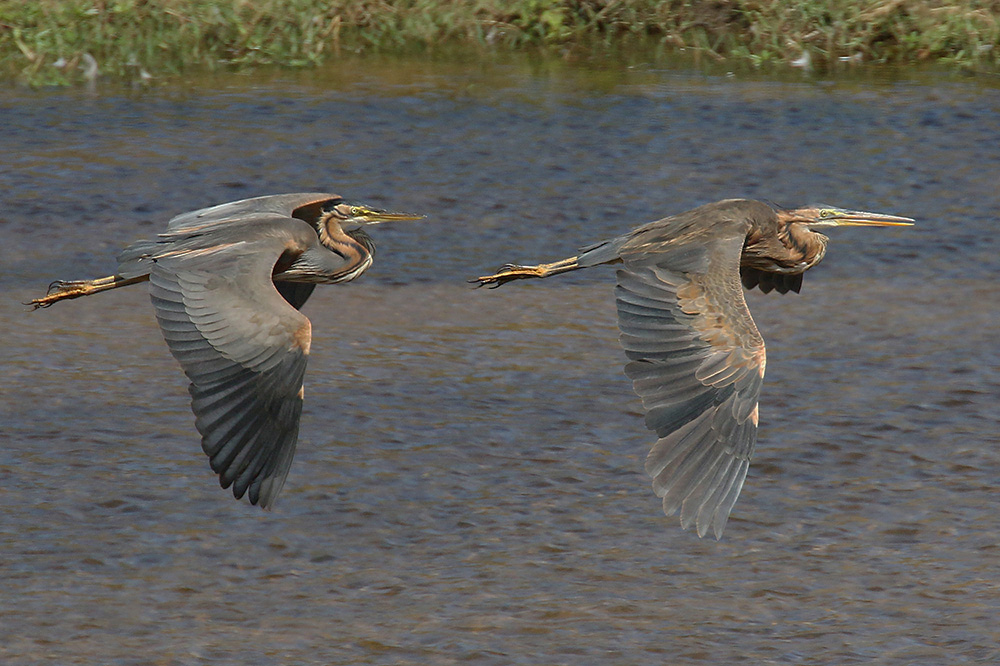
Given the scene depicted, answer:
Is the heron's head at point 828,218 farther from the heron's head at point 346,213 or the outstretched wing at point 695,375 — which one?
the heron's head at point 346,213

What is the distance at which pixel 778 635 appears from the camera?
574 cm

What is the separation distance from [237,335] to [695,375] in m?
1.45

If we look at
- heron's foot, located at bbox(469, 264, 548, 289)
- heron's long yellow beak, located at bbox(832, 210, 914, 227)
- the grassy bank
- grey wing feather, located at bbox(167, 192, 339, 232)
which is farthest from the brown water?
grey wing feather, located at bbox(167, 192, 339, 232)

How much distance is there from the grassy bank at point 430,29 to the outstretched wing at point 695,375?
7.87 m

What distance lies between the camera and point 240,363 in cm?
527

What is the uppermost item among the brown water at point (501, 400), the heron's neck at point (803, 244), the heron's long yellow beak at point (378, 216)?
the heron's long yellow beak at point (378, 216)

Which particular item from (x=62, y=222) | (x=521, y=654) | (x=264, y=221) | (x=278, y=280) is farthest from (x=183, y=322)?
(x=62, y=222)

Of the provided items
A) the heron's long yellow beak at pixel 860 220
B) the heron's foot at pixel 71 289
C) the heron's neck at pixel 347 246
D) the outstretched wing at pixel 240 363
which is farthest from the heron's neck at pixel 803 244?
the heron's foot at pixel 71 289

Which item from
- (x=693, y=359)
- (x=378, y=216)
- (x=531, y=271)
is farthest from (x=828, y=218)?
(x=378, y=216)

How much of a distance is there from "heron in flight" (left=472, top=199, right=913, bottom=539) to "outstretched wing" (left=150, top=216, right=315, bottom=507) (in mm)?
1077

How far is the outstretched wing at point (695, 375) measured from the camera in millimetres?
5156

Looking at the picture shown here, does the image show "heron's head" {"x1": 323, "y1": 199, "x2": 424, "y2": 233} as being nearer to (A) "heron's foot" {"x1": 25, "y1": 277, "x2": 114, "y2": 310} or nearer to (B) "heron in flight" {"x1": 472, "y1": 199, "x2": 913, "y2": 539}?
(A) "heron's foot" {"x1": 25, "y1": 277, "x2": 114, "y2": 310}

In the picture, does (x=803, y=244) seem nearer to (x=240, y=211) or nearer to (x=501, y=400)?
(x=501, y=400)

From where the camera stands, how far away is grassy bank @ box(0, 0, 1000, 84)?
1290cm
